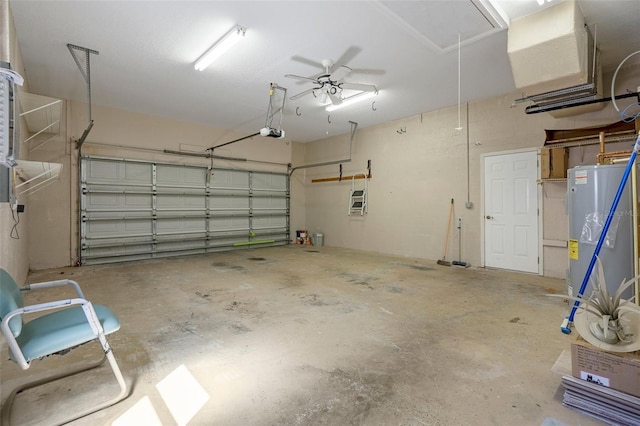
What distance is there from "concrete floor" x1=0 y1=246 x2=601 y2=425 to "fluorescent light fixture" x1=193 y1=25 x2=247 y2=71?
3042mm

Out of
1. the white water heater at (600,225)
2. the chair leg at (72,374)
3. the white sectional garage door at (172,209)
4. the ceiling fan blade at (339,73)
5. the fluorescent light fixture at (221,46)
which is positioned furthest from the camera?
the white sectional garage door at (172,209)

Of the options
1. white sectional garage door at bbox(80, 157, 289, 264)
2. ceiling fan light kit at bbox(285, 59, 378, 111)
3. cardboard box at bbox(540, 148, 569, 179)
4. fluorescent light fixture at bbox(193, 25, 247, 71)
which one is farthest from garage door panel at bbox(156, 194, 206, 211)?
cardboard box at bbox(540, 148, 569, 179)

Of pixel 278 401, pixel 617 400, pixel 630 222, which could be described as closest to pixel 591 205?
pixel 630 222

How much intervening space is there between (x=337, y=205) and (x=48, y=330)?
23.0 ft

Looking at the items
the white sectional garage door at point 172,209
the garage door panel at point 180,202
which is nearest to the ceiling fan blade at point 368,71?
the white sectional garage door at point 172,209

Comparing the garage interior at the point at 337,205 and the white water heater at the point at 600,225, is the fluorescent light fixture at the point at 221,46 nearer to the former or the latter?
the garage interior at the point at 337,205

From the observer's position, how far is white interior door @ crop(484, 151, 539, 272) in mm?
4926

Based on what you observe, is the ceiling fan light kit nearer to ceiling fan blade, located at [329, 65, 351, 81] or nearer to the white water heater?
ceiling fan blade, located at [329, 65, 351, 81]

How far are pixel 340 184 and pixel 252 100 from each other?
3.55 m

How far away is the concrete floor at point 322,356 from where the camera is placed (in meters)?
1.67

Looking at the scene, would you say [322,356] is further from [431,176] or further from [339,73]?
[431,176]

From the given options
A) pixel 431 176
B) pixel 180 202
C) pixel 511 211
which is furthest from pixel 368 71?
pixel 180 202

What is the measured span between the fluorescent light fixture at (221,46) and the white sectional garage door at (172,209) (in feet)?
11.6

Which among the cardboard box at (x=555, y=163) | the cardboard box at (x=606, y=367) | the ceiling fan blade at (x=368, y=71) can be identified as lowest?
the cardboard box at (x=606, y=367)
